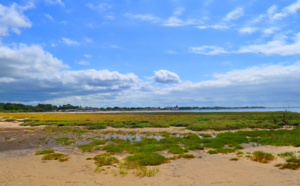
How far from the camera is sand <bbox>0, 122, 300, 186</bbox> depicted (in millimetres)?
10664

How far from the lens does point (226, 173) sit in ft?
39.2

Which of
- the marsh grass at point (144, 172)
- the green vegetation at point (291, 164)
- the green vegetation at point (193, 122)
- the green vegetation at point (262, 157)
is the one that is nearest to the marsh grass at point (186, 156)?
the marsh grass at point (144, 172)

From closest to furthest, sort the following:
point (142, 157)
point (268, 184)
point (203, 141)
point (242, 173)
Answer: point (268, 184) → point (242, 173) → point (142, 157) → point (203, 141)

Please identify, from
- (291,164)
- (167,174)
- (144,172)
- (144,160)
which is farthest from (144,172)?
(291,164)

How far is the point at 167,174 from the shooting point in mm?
12008

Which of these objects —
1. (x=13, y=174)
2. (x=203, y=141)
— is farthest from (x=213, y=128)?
(x=13, y=174)

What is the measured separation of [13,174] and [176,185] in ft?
35.5

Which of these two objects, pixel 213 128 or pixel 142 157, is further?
pixel 213 128

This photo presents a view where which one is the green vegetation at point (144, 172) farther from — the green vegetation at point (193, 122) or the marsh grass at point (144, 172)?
the green vegetation at point (193, 122)

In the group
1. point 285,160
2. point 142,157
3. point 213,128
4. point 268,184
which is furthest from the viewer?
point 213,128

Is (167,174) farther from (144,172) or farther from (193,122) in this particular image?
(193,122)

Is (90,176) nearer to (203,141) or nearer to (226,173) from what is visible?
(226,173)

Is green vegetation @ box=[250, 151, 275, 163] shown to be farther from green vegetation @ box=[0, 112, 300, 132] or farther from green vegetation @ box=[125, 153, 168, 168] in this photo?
green vegetation @ box=[0, 112, 300, 132]

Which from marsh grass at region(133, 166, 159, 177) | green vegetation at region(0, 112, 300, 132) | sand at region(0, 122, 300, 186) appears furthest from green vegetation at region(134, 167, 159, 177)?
green vegetation at region(0, 112, 300, 132)
